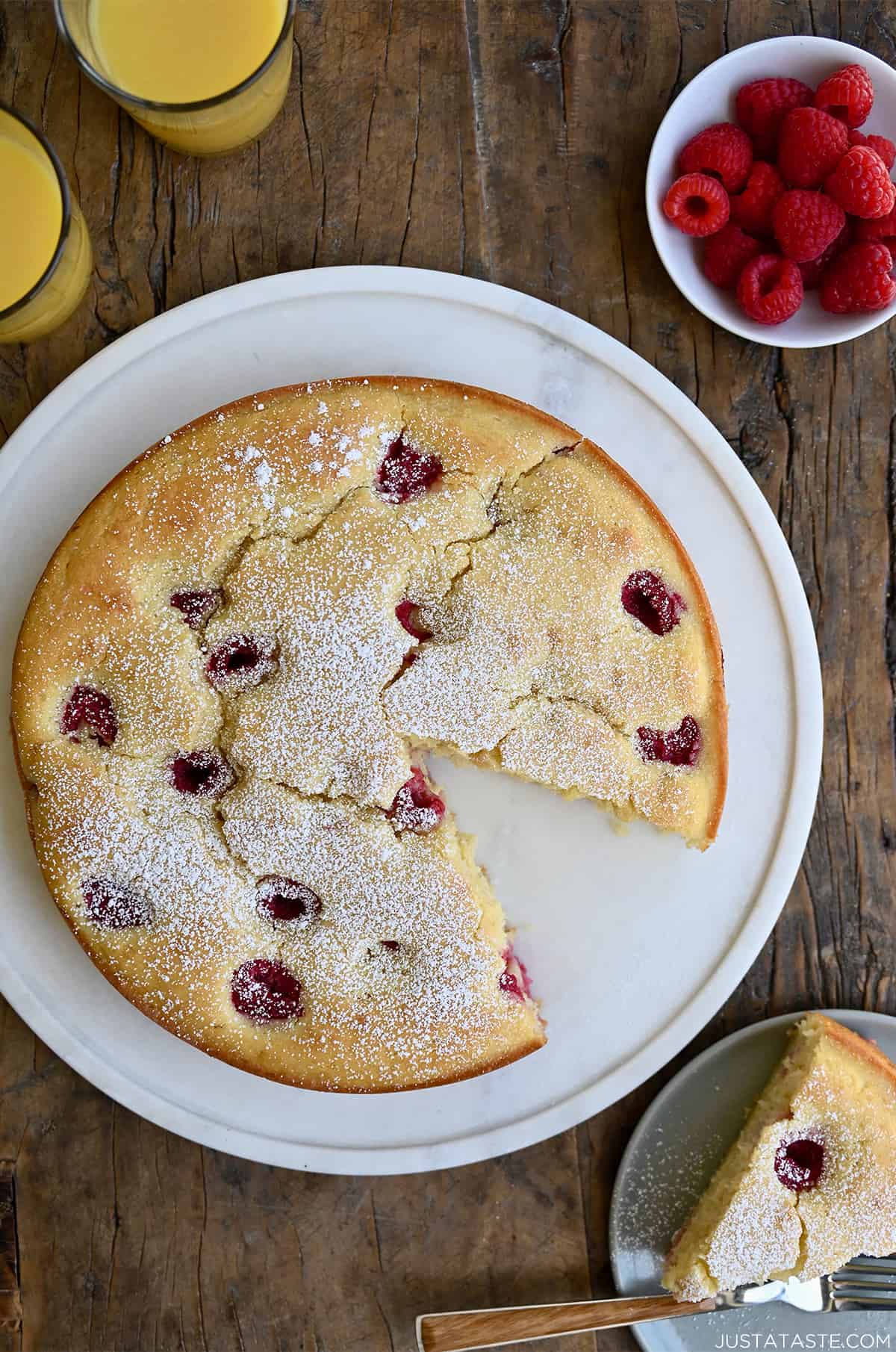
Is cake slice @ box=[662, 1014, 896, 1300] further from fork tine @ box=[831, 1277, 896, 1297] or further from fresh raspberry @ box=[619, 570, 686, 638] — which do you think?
fresh raspberry @ box=[619, 570, 686, 638]

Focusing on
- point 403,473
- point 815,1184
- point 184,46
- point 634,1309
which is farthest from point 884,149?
point 634,1309

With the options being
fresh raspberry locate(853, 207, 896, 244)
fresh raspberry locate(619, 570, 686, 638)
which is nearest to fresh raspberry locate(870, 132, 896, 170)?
fresh raspberry locate(853, 207, 896, 244)

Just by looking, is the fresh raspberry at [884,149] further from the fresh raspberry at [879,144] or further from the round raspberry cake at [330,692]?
the round raspberry cake at [330,692]

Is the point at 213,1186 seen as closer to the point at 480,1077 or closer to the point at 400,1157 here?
the point at 400,1157

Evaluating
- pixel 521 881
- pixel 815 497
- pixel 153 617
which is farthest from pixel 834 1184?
pixel 153 617

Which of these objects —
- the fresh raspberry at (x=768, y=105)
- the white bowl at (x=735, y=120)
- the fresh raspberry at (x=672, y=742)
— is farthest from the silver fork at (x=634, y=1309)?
the fresh raspberry at (x=768, y=105)
